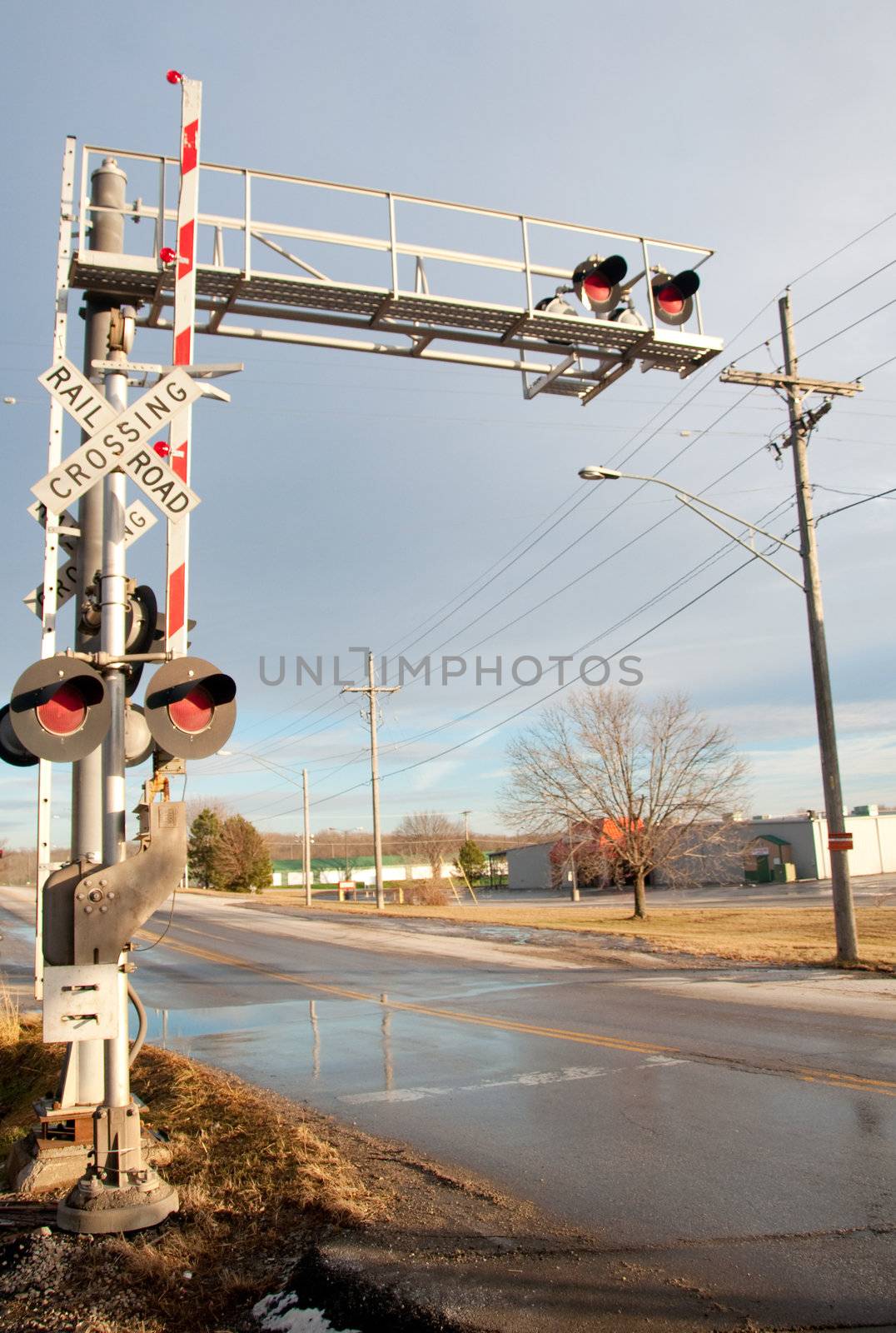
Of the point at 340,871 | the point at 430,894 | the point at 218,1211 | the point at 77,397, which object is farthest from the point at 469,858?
the point at 77,397

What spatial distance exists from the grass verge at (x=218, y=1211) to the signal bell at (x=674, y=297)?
7946 mm

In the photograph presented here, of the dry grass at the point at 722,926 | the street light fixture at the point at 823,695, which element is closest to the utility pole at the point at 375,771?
the dry grass at the point at 722,926

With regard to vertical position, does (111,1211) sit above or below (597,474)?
below

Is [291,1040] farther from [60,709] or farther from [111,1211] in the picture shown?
[60,709]

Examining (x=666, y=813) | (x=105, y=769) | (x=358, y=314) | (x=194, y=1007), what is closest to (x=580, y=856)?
(x=666, y=813)

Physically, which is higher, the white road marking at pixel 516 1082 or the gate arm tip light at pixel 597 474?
the gate arm tip light at pixel 597 474

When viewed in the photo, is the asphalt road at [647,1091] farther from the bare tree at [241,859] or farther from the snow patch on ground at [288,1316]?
the bare tree at [241,859]

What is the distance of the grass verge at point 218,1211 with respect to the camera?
13.5 feet

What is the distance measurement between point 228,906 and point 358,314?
4492cm

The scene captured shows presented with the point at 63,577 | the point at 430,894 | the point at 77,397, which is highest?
the point at 77,397

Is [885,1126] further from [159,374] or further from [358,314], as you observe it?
[358,314]

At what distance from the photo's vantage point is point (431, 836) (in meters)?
106

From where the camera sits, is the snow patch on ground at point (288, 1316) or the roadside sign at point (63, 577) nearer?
the snow patch on ground at point (288, 1316)

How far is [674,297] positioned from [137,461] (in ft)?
21.9
